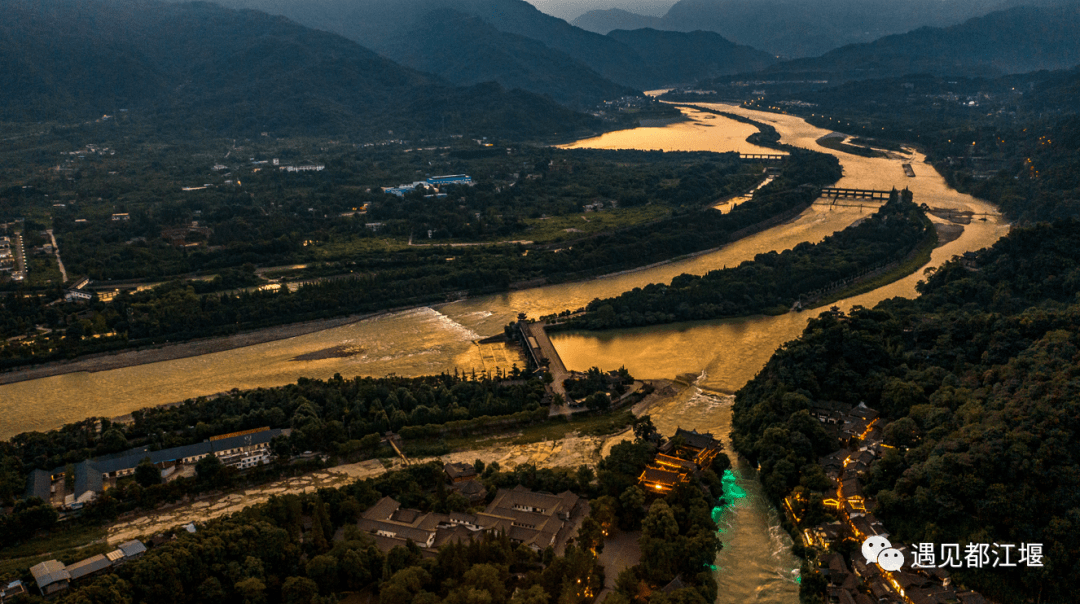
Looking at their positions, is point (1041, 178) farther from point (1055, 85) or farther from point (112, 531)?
point (112, 531)

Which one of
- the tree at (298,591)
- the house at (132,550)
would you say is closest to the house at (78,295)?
the house at (132,550)

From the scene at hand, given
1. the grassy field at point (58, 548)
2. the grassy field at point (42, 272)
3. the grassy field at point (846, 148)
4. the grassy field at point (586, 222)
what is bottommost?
the grassy field at point (58, 548)

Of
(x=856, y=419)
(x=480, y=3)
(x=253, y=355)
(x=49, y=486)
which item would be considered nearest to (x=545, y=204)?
(x=253, y=355)

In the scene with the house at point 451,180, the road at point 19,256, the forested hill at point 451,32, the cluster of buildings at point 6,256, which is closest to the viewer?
the road at point 19,256

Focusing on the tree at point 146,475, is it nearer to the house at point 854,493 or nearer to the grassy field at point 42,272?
the house at point 854,493

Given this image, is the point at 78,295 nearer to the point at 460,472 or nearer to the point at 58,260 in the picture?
the point at 58,260

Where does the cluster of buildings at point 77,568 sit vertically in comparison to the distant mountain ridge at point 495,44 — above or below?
below

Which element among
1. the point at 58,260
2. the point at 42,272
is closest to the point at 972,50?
the point at 58,260

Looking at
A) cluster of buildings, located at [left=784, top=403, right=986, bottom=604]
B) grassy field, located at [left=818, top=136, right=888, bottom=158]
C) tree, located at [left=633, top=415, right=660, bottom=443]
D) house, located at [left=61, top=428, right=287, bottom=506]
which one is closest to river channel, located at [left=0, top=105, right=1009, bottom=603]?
cluster of buildings, located at [left=784, top=403, right=986, bottom=604]
